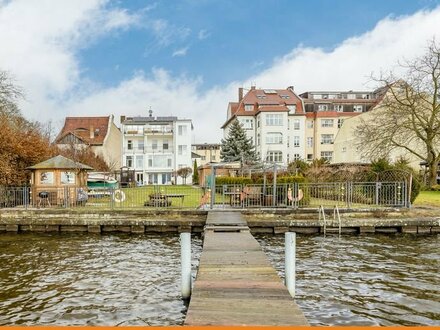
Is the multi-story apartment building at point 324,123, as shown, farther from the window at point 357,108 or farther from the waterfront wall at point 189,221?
the waterfront wall at point 189,221

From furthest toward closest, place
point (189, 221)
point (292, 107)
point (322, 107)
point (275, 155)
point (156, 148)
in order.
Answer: point (322, 107), point (156, 148), point (292, 107), point (275, 155), point (189, 221)

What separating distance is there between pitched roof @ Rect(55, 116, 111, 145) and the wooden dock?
58.9m

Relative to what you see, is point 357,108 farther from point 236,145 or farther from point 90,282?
point 90,282

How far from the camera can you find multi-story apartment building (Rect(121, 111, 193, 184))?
223ft

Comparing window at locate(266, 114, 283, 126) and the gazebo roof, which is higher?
window at locate(266, 114, 283, 126)

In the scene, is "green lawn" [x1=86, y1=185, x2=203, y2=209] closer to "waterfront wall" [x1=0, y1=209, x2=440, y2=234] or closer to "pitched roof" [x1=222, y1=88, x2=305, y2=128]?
"waterfront wall" [x1=0, y1=209, x2=440, y2=234]

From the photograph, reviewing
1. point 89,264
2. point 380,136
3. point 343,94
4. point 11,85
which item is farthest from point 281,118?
point 89,264

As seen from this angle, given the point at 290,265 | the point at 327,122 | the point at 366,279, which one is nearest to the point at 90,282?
the point at 290,265

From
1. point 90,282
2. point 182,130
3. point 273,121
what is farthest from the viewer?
point 182,130

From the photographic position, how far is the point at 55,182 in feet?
74.7

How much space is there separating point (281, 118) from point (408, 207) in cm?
4482

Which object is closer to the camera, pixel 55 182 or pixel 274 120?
pixel 55 182

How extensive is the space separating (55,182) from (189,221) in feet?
31.6

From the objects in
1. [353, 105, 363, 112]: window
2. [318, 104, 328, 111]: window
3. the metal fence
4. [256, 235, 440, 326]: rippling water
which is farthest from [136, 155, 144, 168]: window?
[256, 235, 440, 326]: rippling water
